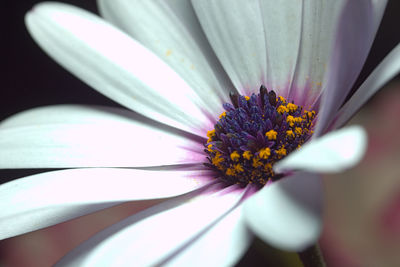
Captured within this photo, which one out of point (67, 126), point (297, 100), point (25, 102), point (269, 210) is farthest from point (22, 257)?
point (269, 210)

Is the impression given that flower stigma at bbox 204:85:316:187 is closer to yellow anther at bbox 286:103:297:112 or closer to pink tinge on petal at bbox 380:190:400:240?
yellow anther at bbox 286:103:297:112

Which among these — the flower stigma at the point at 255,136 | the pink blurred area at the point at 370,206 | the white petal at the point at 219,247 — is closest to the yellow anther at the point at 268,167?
the flower stigma at the point at 255,136

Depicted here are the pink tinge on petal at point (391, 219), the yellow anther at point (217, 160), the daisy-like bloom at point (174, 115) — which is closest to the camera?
the daisy-like bloom at point (174, 115)

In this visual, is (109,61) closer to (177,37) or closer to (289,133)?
(177,37)

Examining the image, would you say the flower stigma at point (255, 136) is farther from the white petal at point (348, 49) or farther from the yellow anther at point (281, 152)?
the white petal at point (348, 49)

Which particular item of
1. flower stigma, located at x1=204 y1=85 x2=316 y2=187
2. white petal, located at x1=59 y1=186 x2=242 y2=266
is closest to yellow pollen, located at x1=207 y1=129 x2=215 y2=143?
flower stigma, located at x1=204 y1=85 x2=316 y2=187
